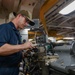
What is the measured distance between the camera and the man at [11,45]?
1832mm

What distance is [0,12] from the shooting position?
215 inches

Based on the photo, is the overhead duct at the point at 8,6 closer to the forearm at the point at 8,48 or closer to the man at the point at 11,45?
the man at the point at 11,45

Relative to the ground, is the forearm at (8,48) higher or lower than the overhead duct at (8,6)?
lower

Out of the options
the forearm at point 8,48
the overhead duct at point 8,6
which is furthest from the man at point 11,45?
the overhead duct at point 8,6

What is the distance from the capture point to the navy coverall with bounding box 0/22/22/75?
1.92 m

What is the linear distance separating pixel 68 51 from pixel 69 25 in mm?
5924

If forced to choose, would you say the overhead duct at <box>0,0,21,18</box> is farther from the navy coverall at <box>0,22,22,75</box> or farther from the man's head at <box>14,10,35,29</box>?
the navy coverall at <box>0,22,22,75</box>

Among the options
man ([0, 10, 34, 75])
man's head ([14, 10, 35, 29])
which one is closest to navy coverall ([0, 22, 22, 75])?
man ([0, 10, 34, 75])

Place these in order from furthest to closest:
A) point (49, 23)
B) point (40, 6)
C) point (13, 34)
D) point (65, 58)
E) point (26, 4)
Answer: point (49, 23) < point (40, 6) < point (26, 4) < point (13, 34) < point (65, 58)

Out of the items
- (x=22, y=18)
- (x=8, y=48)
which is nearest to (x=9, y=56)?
(x=8, y=48)

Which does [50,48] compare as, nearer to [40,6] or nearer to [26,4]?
[26,4]

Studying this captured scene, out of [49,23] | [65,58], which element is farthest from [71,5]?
[49,23]

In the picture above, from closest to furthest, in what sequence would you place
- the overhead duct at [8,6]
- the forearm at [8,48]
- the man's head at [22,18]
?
the forearm at [8,48] < the man's head at [22,18] < the overhead duct at [8,6]

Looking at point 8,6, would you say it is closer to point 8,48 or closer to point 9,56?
point 9,56
